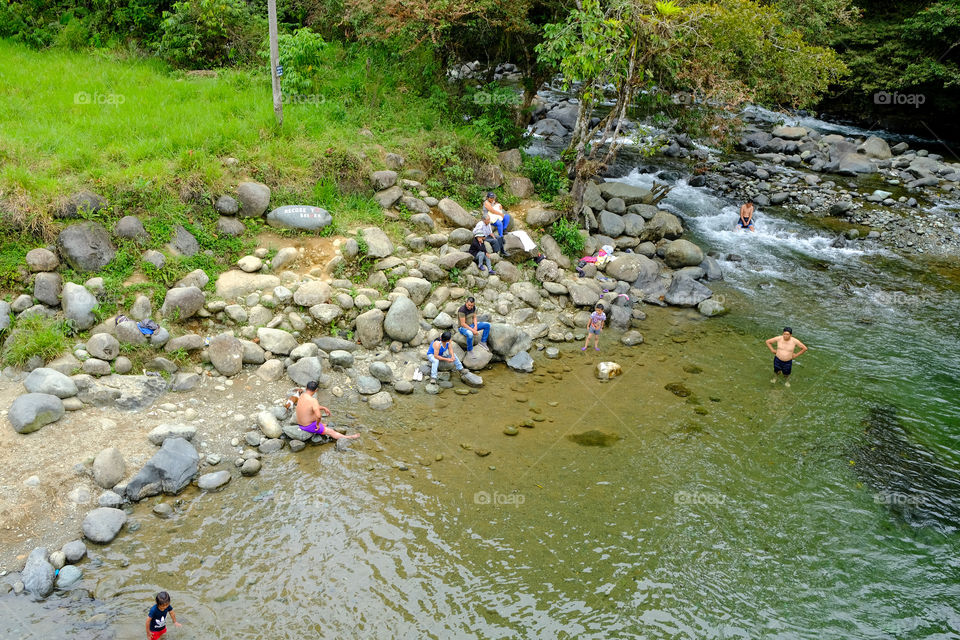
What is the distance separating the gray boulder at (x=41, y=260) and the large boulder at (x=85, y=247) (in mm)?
228

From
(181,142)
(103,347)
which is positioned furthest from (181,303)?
(181,142)

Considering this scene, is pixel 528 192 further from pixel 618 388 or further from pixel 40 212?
pixel 40 212

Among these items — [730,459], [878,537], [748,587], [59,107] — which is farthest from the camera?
[59,107]

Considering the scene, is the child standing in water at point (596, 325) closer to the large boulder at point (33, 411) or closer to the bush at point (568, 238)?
the bush at point (568, 238)

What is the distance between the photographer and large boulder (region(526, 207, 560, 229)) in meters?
15.7

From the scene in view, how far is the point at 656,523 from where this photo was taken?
8797 mm

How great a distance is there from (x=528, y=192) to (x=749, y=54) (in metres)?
6.58

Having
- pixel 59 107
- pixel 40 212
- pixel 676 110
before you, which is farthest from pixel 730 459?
pixel 59 107

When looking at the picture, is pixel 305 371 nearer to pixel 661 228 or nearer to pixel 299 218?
pixel 299 218

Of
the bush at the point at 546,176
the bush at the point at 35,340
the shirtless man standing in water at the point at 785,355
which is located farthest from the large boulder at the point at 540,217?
the bush at the point at 35,340

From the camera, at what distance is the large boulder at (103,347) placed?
9.95m

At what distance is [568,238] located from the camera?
15633 mm

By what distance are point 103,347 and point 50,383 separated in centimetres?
95

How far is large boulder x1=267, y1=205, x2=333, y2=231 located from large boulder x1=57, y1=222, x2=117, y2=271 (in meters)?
3.16
